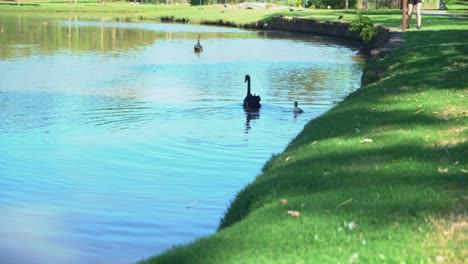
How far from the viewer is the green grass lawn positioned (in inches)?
240

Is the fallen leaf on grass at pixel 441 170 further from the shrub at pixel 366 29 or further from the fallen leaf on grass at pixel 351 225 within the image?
the shrub at pixel 366 29

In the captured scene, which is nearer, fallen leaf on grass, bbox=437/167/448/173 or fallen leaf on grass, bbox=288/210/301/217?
fallen leaf on grass, bbox=288/210/301/217

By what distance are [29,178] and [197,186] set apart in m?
2.87

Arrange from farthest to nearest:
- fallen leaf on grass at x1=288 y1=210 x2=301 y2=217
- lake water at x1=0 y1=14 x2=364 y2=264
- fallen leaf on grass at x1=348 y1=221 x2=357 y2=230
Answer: lake water at x1=0 y1=14 x2=364 y2=264 < fallen leaf on grass at x1=288 y1=210 x2=301 y2=217 < fallen leaf on grass at x1=348 y1=221 x2=357 y2=230

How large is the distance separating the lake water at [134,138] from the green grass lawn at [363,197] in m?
1.48

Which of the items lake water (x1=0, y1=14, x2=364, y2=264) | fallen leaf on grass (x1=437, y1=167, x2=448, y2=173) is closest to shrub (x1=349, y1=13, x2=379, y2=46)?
lake water (x1=0, y1=14, x2=364, y2=264)

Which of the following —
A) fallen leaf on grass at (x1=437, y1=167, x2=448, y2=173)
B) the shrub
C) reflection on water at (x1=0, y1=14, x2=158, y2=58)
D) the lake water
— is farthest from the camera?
reflection on water at (x1=0, y1=14, x2=158, y2=58)

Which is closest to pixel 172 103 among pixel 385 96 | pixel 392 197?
pixel 385 96

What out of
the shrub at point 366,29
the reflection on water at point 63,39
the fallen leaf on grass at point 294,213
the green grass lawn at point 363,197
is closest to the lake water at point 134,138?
the green grass lawn at point 363,197

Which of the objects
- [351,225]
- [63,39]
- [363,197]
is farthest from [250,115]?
[63,39]

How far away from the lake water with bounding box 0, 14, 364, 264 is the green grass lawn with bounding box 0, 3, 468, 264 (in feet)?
4.86

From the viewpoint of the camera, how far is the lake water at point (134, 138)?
1001 cm

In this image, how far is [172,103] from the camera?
22203 millimetres

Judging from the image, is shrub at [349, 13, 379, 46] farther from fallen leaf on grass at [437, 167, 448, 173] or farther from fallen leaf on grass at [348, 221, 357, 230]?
fallen leaf on grass at [348, 221, 357, 230]
